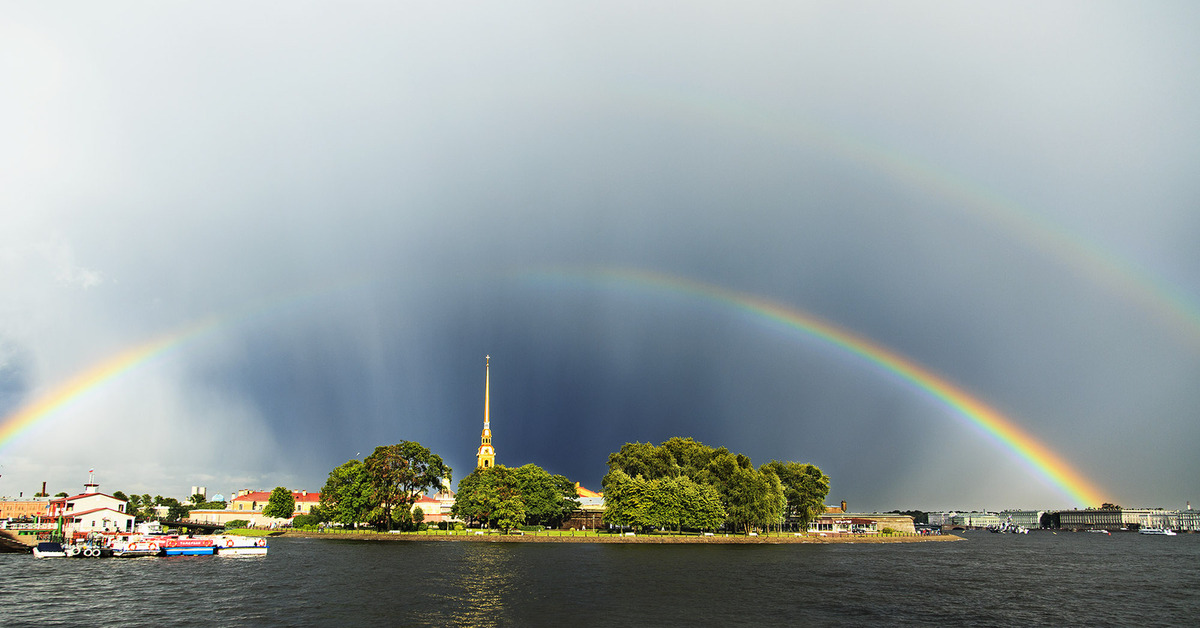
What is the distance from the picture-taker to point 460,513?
96.6 metres

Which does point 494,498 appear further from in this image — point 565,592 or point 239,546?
point 565,592

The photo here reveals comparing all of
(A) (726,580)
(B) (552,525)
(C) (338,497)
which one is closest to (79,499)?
(C) (338,497)

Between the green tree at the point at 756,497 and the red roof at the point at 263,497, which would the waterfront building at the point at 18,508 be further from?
the green tree at the point at 756,497

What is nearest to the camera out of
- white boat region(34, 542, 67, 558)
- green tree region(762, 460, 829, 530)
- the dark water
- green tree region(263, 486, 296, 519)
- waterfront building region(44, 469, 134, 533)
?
the dark water

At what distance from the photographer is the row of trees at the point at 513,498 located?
91.2 meters

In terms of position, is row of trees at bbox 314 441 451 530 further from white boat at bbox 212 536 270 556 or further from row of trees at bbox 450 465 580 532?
white boat at bbox 212 536 270 556

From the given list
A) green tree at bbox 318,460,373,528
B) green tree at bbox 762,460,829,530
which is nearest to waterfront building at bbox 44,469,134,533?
green tree at bbox 318,460,373,528

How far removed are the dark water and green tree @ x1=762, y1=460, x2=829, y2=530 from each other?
39345 mm

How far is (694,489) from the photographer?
302 feet

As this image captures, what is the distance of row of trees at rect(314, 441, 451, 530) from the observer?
93188 mm

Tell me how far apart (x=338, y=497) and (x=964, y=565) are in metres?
81.7

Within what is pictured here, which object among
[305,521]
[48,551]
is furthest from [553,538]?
[48,551]

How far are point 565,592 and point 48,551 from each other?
57.1 metres

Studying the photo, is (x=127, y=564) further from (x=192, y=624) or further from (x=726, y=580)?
(x=726, y=580)
